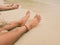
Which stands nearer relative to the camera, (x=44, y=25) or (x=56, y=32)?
(x=56, y=32)

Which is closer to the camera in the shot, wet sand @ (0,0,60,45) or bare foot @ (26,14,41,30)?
wet sand @ (0,0,60,45)

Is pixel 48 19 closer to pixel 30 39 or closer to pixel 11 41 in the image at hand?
pixel 30 39

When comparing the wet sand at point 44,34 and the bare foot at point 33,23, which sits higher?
the bare foot at point 33,23

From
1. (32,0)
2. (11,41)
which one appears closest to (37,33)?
(11,41)

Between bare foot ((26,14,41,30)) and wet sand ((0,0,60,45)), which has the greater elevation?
bare foot ((26,14,41,30))

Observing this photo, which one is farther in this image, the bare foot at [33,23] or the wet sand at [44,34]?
the bare foot at [33,23]

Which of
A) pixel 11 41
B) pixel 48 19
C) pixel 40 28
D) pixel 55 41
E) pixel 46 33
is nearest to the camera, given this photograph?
A: pixel 11 41

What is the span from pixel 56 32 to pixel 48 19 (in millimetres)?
413

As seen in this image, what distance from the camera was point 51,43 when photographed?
1.22 metres

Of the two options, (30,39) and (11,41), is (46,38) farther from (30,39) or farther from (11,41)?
(11,41)

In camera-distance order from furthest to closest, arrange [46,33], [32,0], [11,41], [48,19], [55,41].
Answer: [32,0], [48,19], [46,33], [55,41], [11,41]

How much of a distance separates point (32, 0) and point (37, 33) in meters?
1.85

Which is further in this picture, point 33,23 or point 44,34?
point 33,23

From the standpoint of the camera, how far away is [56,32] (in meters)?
1.46
